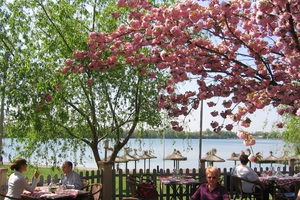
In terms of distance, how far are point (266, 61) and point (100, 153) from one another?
253 inches

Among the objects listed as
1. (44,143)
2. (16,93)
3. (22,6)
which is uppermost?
(22,6)

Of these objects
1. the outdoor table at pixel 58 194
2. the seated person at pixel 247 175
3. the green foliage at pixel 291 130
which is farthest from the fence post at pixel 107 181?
the green foliage at pixel 291 130

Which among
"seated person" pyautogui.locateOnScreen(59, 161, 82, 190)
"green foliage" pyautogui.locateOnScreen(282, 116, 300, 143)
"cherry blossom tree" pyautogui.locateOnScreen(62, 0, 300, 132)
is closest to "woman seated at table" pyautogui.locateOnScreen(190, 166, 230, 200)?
"cherry blossom tree" pyautogui.locateOnScreen(62, 0, 300, 132)

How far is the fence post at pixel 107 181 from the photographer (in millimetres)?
10102

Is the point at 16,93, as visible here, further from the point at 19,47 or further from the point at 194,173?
the point at 194,173

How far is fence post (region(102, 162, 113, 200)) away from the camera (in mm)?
10102

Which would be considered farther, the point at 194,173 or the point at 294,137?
the point at 294,137

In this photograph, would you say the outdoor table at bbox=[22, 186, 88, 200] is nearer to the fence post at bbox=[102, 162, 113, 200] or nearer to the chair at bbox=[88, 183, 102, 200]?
the chair at bbox=[88, 183, 102, 200]

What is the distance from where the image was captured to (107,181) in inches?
400

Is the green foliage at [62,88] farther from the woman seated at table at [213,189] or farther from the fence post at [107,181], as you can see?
the woman seated at table at [213,189]

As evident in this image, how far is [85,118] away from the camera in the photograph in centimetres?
1056

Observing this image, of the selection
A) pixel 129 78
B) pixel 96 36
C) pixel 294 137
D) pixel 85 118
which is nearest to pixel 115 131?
pixel 85 118

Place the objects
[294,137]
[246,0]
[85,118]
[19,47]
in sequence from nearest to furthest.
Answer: [246,0]
[19,47]
[85,118]
[294,137]

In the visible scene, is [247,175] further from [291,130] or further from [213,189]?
[291,130]
